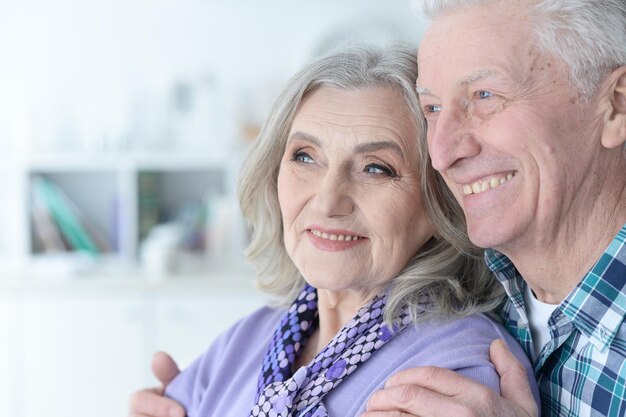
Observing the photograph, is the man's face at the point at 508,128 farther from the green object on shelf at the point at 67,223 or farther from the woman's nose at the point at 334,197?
the green object on shelf at the point at 67,223

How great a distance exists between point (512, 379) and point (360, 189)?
1.46ft

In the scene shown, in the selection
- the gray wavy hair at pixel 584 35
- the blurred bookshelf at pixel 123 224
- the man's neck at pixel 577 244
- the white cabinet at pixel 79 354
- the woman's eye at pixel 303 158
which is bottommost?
the white cabinet at pixel 79 354

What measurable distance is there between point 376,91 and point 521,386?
0.60 meters

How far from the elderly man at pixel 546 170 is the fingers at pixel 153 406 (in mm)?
614

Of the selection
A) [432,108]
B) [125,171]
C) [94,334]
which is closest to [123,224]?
[125,171]

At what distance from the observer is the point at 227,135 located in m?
4.18

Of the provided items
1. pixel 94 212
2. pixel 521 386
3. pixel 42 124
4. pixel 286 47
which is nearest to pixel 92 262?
pixel 94 212

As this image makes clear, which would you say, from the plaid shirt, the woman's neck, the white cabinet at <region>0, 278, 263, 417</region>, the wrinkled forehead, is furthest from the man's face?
the white cabinet at <region>0, 278, 263, 417</region>

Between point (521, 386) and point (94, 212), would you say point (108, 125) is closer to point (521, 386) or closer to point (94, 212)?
point (94, 212)

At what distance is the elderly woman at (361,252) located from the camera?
4.43ft

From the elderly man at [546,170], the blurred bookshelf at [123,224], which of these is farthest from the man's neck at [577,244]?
the blurred bookshelf at [123,224]

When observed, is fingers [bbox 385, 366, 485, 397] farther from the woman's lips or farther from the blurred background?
the blurred background

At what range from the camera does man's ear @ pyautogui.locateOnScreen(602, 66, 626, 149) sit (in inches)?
46.4

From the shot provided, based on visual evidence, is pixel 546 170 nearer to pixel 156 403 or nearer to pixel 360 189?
pixel 360 189
